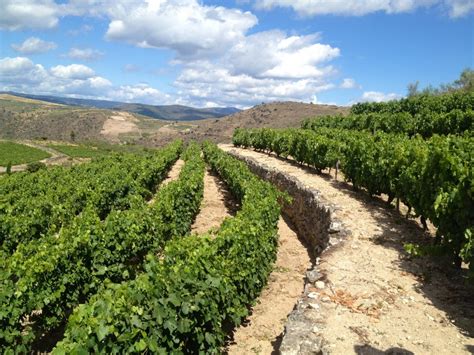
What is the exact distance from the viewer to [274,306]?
9344 mm

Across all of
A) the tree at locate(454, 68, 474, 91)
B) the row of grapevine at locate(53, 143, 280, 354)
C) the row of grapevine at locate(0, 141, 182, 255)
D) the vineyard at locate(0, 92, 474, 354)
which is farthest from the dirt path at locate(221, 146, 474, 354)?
the tree at locate(454, 68, 474, 91)

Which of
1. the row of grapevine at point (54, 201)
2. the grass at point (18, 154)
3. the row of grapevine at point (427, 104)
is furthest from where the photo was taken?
the grass at point (18, 154)

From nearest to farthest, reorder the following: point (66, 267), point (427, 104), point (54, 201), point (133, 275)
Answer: point (66, 267)
point (133, 275)
point (54, 201)
point (427, 104)

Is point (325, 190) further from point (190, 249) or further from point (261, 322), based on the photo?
point (190, 249)

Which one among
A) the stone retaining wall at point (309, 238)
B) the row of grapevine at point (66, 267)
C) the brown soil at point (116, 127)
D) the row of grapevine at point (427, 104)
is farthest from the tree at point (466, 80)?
the brown soil at point (116, 127)

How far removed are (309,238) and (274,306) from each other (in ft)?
16.9

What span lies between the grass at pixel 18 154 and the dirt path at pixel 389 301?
61358 mm

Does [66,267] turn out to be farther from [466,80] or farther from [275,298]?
[466,80]

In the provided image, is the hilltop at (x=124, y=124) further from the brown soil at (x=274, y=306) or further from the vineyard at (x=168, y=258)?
the brown soil at (x=274, y=306)

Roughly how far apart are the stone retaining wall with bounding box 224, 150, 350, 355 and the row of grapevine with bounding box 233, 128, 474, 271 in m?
2.05

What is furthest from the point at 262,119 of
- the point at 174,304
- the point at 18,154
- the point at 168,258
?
the point at 174,304

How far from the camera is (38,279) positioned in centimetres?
811

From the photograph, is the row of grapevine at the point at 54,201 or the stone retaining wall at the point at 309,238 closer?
the stone retaining wall at the point at 309,238

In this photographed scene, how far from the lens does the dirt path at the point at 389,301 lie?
228 inches
